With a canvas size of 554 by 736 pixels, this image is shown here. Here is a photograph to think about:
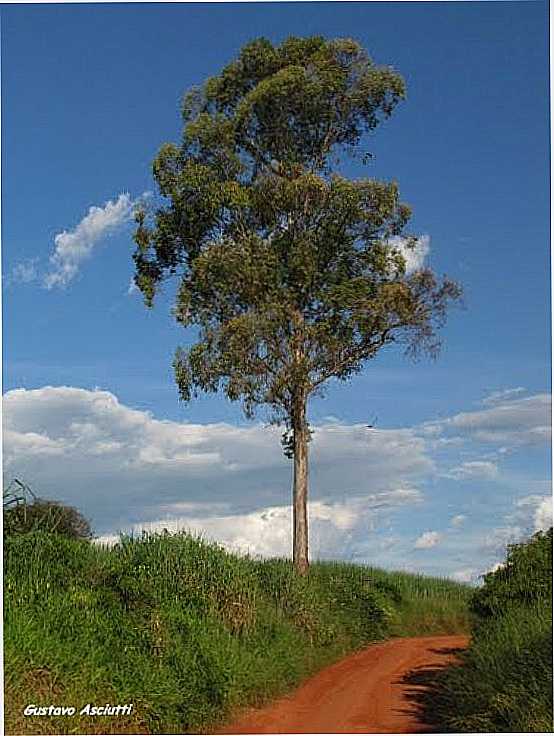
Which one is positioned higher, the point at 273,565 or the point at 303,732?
the point at 273,565

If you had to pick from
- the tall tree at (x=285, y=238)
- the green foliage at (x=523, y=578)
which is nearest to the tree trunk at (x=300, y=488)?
the tall tree at (x=285, y=238)

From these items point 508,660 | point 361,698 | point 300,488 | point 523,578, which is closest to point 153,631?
point 361,698

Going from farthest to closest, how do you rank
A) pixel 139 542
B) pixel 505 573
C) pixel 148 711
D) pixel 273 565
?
1. pixel 273 565
2. pixel 139 542
3. pixel 505 573
4. pixel 148 711

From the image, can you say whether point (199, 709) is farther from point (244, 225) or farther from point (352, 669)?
point (244, 225)

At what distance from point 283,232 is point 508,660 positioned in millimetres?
4933

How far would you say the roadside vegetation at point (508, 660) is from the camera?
20.7 feet

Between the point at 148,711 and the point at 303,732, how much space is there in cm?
98

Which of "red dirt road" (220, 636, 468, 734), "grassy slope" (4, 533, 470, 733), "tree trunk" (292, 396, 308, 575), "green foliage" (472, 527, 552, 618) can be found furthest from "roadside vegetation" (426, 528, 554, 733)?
"tree trunk" (292, 396, 308, 575)

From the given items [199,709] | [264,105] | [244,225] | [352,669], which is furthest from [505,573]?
[264,105]

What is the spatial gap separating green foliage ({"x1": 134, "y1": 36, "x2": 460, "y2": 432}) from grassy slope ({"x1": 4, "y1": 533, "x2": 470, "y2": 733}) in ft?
6.23

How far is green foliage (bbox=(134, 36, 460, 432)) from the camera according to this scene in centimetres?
1005

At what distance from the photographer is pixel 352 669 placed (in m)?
9.13

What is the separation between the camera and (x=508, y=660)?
664 cm

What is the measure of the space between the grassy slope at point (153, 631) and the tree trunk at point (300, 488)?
29 cm
